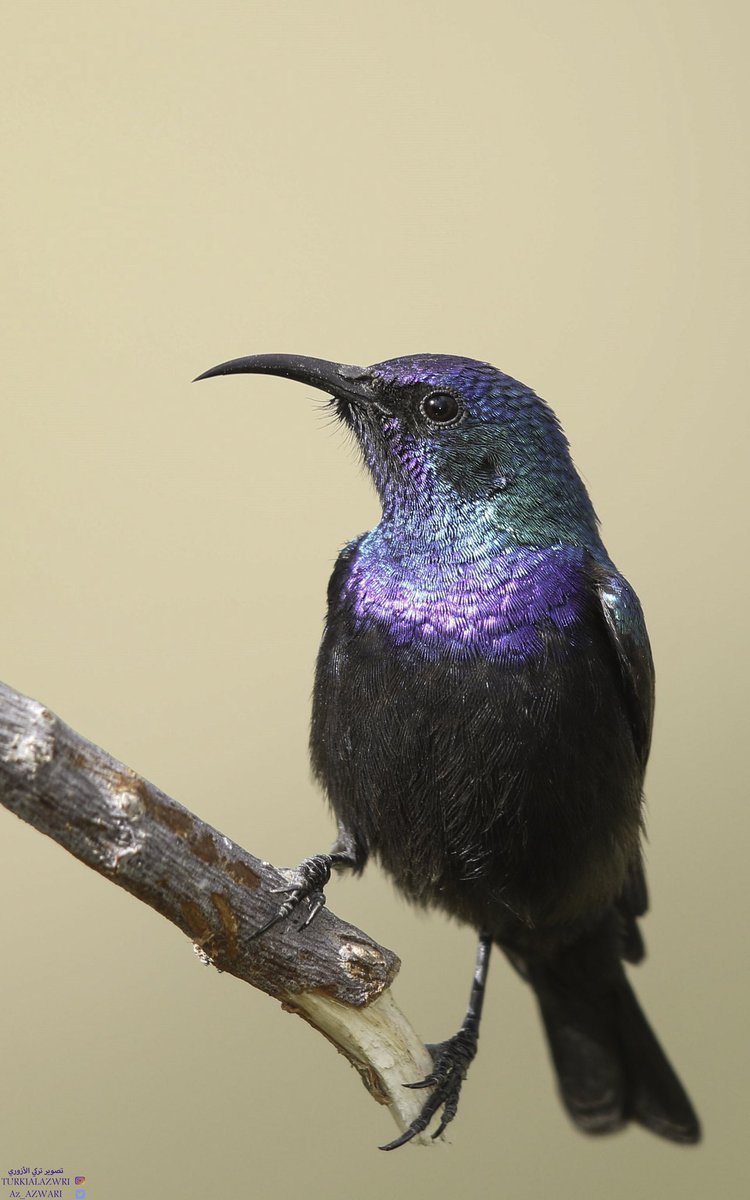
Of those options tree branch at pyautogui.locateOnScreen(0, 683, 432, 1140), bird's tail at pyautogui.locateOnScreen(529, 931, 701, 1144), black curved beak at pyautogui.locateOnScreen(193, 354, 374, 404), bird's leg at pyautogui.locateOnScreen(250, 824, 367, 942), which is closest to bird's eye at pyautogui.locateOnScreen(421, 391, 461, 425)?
black curved beak at pyautogui.locateOnScreen(193, 354, 374, 404)

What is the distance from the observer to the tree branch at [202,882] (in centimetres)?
209

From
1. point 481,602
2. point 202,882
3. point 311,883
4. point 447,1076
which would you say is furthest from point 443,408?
point 447,1076

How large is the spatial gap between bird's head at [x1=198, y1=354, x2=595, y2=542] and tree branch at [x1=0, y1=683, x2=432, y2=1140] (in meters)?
1.10

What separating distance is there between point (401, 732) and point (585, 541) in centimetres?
74

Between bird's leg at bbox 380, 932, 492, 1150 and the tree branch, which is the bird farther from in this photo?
the tree branch

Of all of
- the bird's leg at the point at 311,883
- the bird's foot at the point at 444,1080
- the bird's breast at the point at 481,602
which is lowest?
the bird's foot at the point at 444,1080

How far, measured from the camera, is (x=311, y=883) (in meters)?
2.76

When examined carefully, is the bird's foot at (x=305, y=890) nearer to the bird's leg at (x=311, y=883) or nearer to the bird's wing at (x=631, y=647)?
the bird's leg at (x=311, y=883)

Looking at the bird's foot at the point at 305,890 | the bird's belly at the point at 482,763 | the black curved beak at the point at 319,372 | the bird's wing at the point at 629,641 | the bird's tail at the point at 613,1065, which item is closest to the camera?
the bird's foot at the point at 305,890

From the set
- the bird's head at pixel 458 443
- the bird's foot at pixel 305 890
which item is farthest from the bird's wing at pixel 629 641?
the bird's foot at pixel 305 890

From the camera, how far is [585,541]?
10.8 feet

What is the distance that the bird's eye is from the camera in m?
3.21

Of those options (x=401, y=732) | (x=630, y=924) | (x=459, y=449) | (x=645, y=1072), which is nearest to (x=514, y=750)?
(x=401, y=732)

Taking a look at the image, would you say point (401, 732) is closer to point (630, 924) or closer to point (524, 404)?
point (524, 404)
